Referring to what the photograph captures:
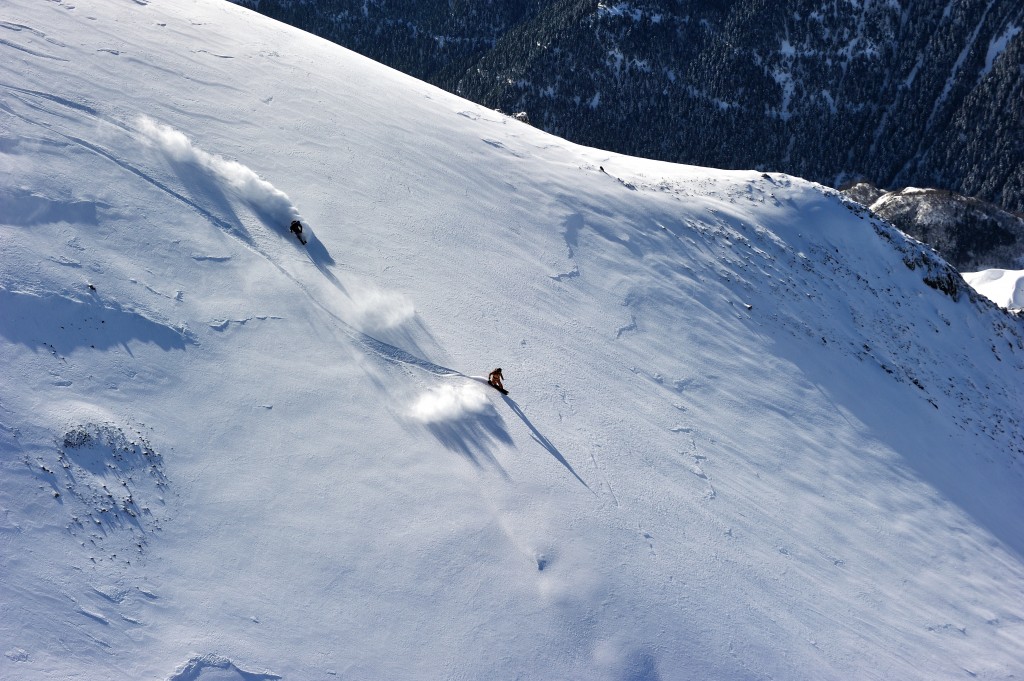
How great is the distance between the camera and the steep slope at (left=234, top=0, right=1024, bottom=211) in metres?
126

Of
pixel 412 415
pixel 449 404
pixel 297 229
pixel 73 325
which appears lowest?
pixel 412 415

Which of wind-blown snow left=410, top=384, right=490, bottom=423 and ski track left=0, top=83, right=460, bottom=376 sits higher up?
ski track left=0, top=83, right=460, bottom=376

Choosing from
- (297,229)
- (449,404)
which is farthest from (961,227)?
(449,404)

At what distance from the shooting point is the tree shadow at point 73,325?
13.0m

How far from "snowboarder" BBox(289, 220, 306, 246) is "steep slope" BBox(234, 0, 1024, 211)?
4351 inches

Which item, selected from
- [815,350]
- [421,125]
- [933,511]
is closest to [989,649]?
[933,511]

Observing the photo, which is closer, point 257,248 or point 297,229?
point 257,248

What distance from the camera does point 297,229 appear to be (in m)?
17.8

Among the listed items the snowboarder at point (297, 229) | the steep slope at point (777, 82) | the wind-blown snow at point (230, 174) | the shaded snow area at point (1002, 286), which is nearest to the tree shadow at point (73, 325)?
the snowboarder at point (297, 229)

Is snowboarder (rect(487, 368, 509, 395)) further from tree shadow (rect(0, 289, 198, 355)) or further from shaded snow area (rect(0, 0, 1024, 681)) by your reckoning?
tree shadow (rect(0, 289, 198, 355))

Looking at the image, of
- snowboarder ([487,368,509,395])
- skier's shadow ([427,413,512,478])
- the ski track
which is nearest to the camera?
skier's shadow ([427,413,512,478])

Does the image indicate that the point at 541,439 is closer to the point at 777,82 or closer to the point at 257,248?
the point at 257,248

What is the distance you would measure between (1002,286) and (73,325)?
59.6 metres

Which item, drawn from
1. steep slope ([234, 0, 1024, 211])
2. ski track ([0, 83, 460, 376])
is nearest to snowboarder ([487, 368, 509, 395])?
ski track ([0, 83, 460, 376])
